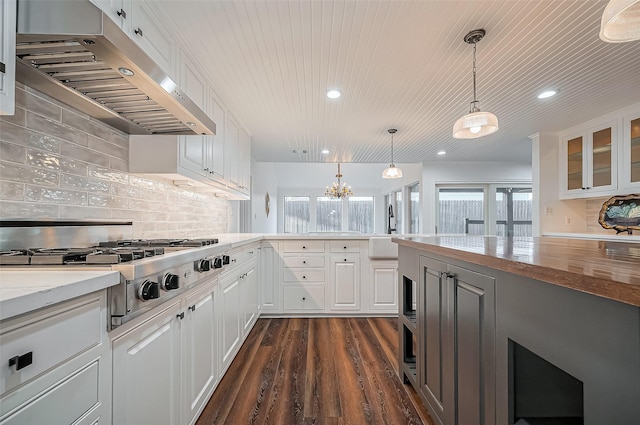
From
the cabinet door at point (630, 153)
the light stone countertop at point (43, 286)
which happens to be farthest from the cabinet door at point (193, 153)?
the cabinet door at point (630, 153)

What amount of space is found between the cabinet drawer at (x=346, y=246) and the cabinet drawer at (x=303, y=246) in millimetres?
164

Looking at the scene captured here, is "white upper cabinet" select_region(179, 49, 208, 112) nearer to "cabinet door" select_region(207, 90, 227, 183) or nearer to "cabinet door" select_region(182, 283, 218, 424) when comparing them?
"cabinet door" select_region(207, 90, 227, 183)

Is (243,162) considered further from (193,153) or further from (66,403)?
(66,403)

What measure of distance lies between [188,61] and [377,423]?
257 cm

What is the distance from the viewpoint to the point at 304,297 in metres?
3.37

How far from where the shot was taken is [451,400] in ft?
4.07

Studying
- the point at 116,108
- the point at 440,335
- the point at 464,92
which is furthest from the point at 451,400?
the point at 464,92

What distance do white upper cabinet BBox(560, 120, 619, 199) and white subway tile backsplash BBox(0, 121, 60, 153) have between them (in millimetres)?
4967

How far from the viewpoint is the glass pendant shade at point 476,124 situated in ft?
6.31

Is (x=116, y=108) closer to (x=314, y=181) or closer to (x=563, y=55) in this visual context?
(x=563, y=55)

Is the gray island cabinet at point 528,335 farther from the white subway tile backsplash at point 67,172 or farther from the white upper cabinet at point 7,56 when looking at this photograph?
the white subway tile backsplash at point 67,172

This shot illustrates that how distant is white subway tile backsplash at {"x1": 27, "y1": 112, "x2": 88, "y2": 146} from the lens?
122cm

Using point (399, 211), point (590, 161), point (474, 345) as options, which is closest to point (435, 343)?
point (474, 345)

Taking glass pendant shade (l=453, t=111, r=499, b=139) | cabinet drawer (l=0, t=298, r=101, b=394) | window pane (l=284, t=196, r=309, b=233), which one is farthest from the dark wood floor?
window pane (l=284, t=196, r=309, b=233)
